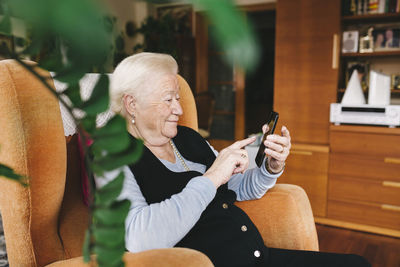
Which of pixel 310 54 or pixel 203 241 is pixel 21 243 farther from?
pixel 310 54

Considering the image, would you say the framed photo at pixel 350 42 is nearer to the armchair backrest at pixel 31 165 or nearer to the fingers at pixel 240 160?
the fingers at pixel 240 160

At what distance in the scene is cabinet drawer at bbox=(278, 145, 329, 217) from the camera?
2617 mm

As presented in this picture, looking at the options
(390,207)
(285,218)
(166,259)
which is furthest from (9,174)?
(390,207)

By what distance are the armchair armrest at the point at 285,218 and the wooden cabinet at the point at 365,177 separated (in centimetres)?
144

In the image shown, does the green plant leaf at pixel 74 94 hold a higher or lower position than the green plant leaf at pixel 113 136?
higher

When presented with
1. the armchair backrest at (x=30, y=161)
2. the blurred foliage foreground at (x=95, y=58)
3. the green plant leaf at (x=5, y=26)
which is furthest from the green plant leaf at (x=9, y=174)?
the armchair backrest at (x=30, y=161)

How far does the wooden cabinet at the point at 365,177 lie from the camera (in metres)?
2.38

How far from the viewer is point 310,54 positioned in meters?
2.76

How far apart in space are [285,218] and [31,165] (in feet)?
2.88

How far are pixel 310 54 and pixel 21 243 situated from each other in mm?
2545

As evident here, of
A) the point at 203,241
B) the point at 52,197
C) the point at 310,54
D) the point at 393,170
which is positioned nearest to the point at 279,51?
the point at 310,54

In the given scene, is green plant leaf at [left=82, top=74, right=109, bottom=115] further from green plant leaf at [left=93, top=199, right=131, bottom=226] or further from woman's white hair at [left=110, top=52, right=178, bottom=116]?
woman's white hair at [left=110, top=52, right=178, bottom=116]

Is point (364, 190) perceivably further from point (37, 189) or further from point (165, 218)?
point (37, 189)

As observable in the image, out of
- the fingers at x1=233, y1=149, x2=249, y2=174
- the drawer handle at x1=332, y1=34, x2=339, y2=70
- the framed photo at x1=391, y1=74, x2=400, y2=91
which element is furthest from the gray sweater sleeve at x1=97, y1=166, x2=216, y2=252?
the framed photo at x1=391, y1=74, x2=400, y2=91
